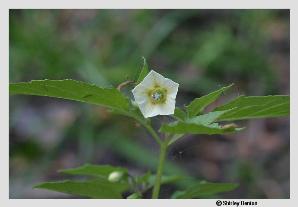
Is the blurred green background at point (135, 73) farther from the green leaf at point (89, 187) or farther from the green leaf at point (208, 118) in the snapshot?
the green leaf at point (208, 118)

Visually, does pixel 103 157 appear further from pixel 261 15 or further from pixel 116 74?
pixel 261 15

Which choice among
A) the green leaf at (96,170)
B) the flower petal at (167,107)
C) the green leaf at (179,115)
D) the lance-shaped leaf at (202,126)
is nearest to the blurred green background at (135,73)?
the green leaf at (96,170)

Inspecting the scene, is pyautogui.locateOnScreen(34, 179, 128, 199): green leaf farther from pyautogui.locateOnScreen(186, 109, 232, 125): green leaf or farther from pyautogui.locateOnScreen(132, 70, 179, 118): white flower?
pyautogui.locateOnScreen(186, 109, 232, 125): green leaf

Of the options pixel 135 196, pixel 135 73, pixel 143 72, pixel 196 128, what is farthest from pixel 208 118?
pixel 135 73

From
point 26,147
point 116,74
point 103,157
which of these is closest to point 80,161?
point 103,157

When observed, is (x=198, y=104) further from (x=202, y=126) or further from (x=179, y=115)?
(x=202, y=126)

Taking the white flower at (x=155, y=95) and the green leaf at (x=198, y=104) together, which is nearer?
the green leaf at (x=198, y=104)
